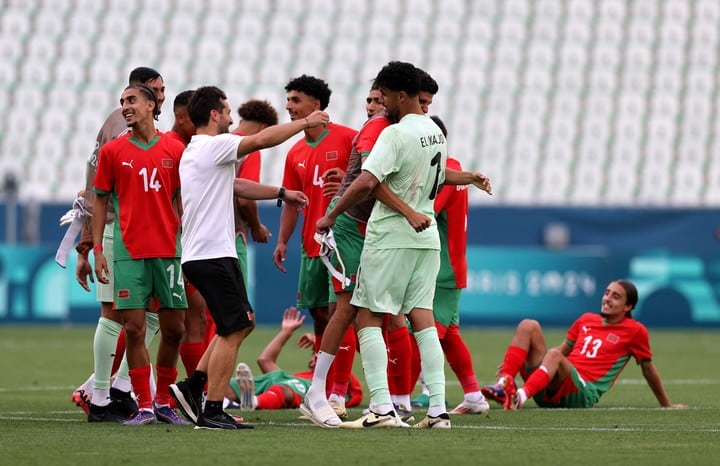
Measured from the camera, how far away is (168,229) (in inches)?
316

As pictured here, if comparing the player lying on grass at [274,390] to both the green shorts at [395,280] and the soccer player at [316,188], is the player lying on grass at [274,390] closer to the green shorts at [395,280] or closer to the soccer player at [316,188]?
the soccer player at [316,188]

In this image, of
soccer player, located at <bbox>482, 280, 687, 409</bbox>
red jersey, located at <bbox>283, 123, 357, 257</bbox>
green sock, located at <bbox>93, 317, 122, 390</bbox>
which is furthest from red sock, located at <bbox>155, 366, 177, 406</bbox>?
soccer player, located at <bbox>482, 280, 687, 409</bbox>

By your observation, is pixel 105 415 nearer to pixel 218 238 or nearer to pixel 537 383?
pixel 218 238

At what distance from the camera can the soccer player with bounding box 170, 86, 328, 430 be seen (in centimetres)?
745

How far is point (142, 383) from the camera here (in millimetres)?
8062

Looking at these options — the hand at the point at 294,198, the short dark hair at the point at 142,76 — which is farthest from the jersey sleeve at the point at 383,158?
the short dark hair at the point at 142,76

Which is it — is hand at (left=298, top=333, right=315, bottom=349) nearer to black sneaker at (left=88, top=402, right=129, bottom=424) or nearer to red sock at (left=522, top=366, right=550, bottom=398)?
red sock at (left=522, top=366, right=550, bottom=398)

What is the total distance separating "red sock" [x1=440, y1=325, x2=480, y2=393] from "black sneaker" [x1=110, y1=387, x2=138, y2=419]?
88.8 inches

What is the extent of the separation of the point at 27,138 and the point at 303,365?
1315cm

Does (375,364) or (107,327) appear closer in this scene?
(375,364)

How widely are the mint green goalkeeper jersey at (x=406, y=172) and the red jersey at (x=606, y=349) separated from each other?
252 centimetres

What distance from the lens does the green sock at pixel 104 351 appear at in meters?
8.21

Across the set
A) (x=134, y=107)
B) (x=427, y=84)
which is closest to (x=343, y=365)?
(x=427, y=84)

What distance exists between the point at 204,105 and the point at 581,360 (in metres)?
3.84
